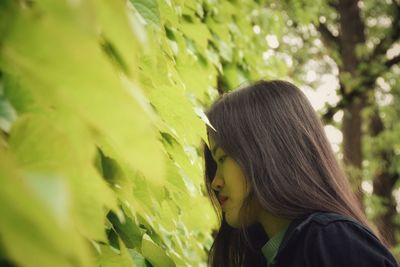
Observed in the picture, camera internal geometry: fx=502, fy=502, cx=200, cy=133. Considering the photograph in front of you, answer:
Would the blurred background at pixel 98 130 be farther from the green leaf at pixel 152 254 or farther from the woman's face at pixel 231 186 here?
the woman's face at pixel 231 186

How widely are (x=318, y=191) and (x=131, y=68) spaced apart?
1.17 meters

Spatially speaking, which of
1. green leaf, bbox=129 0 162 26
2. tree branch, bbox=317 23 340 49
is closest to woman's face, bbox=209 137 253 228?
green leaf, bbox=129 0 162 26

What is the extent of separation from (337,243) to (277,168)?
0.37 meters

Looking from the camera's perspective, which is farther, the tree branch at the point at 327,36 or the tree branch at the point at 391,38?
the tree branch at the point at 327,36

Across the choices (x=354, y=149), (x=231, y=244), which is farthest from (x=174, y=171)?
(x=354, y=149)

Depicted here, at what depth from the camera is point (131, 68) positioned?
1.22 feet

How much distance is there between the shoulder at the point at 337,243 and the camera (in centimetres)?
117

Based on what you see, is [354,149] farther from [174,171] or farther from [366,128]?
[174,171]

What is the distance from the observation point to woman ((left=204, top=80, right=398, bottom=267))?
1.43 metres

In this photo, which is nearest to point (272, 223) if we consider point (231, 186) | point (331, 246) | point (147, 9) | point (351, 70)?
point (231, 186)

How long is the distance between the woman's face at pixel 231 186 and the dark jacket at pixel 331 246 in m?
0.25

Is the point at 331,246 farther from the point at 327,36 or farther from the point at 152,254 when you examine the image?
the point at 327,36

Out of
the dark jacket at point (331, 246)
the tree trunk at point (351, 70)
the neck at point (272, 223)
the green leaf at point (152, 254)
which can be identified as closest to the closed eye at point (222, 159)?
the neck at point (272, 223)

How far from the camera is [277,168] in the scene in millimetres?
1508
